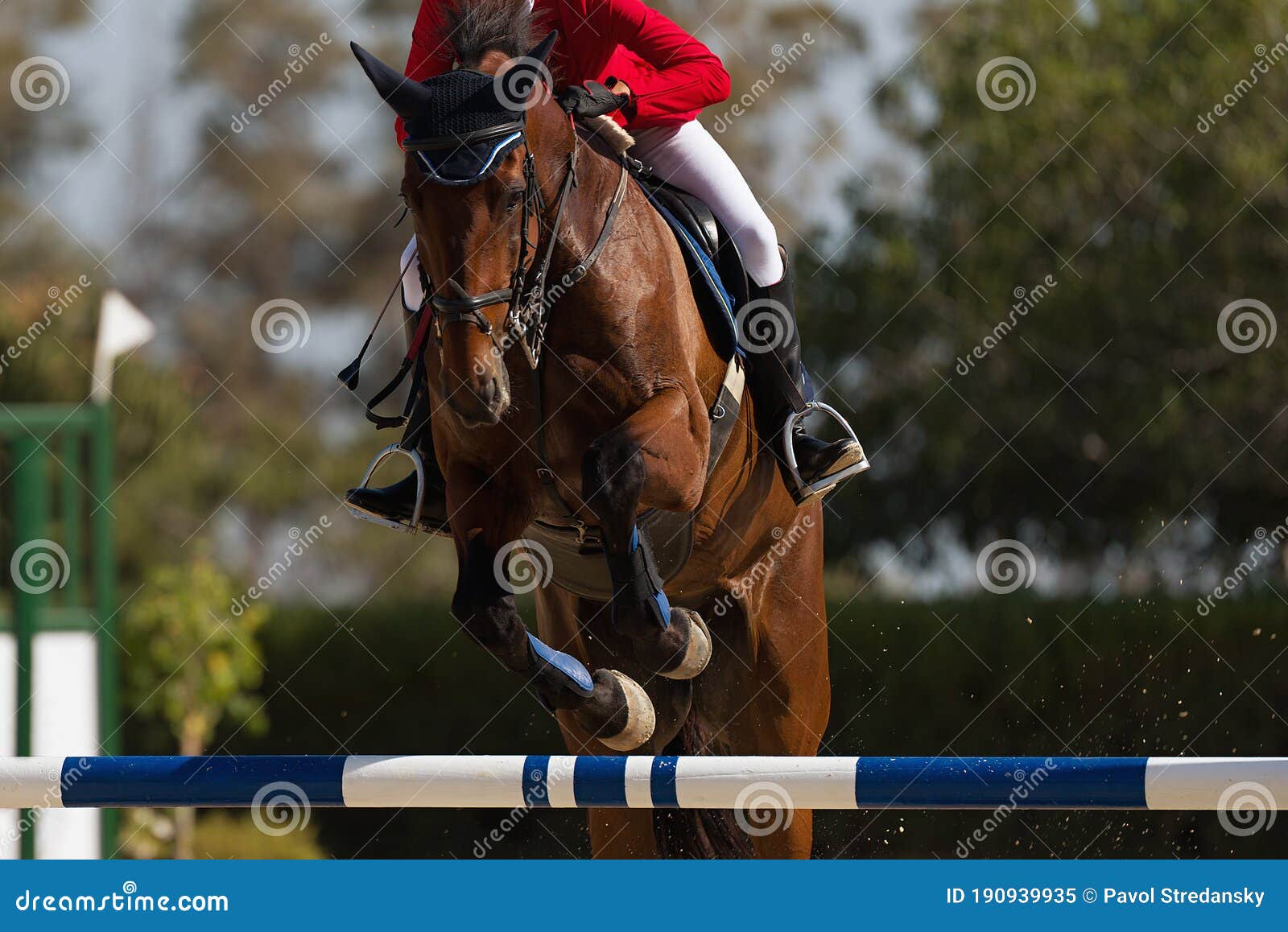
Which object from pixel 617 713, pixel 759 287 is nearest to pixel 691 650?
pixel 617 713

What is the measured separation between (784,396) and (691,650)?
3.02 ft

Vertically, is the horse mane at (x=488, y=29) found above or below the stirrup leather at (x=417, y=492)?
above

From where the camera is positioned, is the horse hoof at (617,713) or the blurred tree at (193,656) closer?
the horse hoof at (617,713)

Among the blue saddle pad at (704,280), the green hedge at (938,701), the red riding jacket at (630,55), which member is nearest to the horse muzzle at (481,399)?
the red riding jacket at (630,55)

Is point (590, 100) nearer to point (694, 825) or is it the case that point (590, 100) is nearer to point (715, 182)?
point (715, 182)

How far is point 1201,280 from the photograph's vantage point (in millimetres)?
14188

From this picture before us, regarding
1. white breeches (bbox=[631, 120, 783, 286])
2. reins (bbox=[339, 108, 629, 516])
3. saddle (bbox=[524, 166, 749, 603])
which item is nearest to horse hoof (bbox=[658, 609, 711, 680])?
saddle (bbox=[524, 166, 749, 603])

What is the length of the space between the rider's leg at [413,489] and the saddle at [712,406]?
11.3 inches

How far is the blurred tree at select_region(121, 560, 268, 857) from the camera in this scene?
11.4 meters

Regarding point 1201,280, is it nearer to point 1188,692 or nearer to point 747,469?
point 1188,692

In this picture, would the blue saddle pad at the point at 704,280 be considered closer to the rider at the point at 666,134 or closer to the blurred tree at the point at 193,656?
the rider at the point at 666,134

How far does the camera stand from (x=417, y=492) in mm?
4492

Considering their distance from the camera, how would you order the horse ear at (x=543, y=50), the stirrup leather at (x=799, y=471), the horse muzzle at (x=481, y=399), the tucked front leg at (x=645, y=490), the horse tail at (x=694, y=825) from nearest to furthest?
the horse muzzle at (x=481, y=399), the horse ear at (x=543, y=50), the tucked front leg at (x=645, y=490), the stirrup leather at (x=799, y=471), the horse tail at (x=694, y=825)

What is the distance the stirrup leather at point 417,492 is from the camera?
445 centimetres
